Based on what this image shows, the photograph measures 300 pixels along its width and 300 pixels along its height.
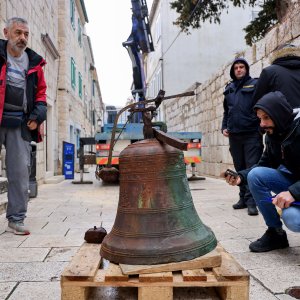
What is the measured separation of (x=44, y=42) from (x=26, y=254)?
8.28m

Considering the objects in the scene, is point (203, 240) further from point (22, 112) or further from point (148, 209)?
point (22, 112)

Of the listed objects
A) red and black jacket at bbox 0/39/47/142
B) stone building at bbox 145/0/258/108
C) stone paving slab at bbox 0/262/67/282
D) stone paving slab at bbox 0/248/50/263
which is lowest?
stone paving slab at bbox 0/262/67/282

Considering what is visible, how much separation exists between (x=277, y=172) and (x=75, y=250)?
1.69 m

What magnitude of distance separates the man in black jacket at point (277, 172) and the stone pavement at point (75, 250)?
0.17 metres

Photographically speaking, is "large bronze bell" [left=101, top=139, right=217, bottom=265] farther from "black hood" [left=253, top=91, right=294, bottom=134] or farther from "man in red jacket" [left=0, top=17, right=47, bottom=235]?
"man in red jacket" [left=0, top=17, right=47, bottom=235]

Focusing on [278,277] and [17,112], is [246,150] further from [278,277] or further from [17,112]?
[17,112]

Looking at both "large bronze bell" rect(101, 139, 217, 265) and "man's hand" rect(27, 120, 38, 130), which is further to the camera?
"man's hand" rect(27, 120, 38, 130)

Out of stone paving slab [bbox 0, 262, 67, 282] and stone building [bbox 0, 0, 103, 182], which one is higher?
stone building [bbox 0, 0, 103, 182]

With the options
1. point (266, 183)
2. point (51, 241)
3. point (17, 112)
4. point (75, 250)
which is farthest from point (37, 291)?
point (17, 112)

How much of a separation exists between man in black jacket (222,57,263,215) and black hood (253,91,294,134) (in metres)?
2.20

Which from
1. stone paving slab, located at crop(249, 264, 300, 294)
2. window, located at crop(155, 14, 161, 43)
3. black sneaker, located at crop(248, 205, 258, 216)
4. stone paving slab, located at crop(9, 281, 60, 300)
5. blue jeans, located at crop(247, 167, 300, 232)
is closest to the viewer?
stone paving slab, located at crop(9, 281, 60, 300)

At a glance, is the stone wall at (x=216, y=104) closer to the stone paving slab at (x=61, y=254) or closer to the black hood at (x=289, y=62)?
the black hood at (x=289, y=62)

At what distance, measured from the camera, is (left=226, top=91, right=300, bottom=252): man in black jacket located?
2474mm

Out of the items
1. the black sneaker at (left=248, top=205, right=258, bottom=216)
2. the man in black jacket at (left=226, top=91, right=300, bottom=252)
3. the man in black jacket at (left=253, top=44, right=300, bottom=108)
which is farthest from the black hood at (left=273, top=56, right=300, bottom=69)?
the black sneaker at (left=248, top=205, right=258, bottom=216)
